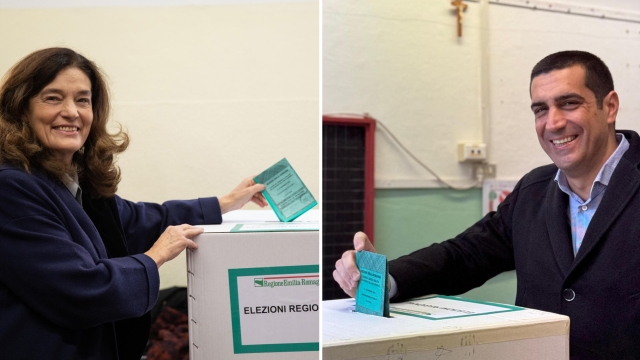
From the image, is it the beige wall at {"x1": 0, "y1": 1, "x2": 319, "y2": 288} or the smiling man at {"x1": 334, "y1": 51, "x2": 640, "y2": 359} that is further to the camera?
the beige wall at {"x1": 0, "y1": 1, "x2": 319, "y2": 288}

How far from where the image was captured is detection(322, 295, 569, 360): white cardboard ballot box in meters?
0.73

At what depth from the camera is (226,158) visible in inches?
93.6

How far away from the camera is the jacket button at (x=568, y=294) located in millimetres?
1134

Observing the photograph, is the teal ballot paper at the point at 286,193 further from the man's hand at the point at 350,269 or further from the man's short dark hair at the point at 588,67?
the man's short dark hair at the point at 588,67

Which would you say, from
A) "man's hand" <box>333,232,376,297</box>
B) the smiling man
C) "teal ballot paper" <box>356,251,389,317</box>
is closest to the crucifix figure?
the smiling man

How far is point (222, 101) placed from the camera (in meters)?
2.39

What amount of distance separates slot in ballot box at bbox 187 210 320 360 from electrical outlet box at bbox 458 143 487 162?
1187 millimetres

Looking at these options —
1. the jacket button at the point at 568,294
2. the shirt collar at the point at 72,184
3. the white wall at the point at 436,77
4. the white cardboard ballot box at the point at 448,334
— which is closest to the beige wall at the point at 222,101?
the white wall at the point at 436,77

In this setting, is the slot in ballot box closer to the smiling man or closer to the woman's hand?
the woman's hand

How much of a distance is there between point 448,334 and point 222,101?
1.79 metres

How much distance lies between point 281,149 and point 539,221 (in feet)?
4.20

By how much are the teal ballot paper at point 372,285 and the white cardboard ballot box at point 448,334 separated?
0.07ft

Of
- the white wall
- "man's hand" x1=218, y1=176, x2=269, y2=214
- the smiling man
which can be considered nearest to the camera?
the smiling man

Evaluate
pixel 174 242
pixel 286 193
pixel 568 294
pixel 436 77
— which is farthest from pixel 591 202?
pixel 436 77
